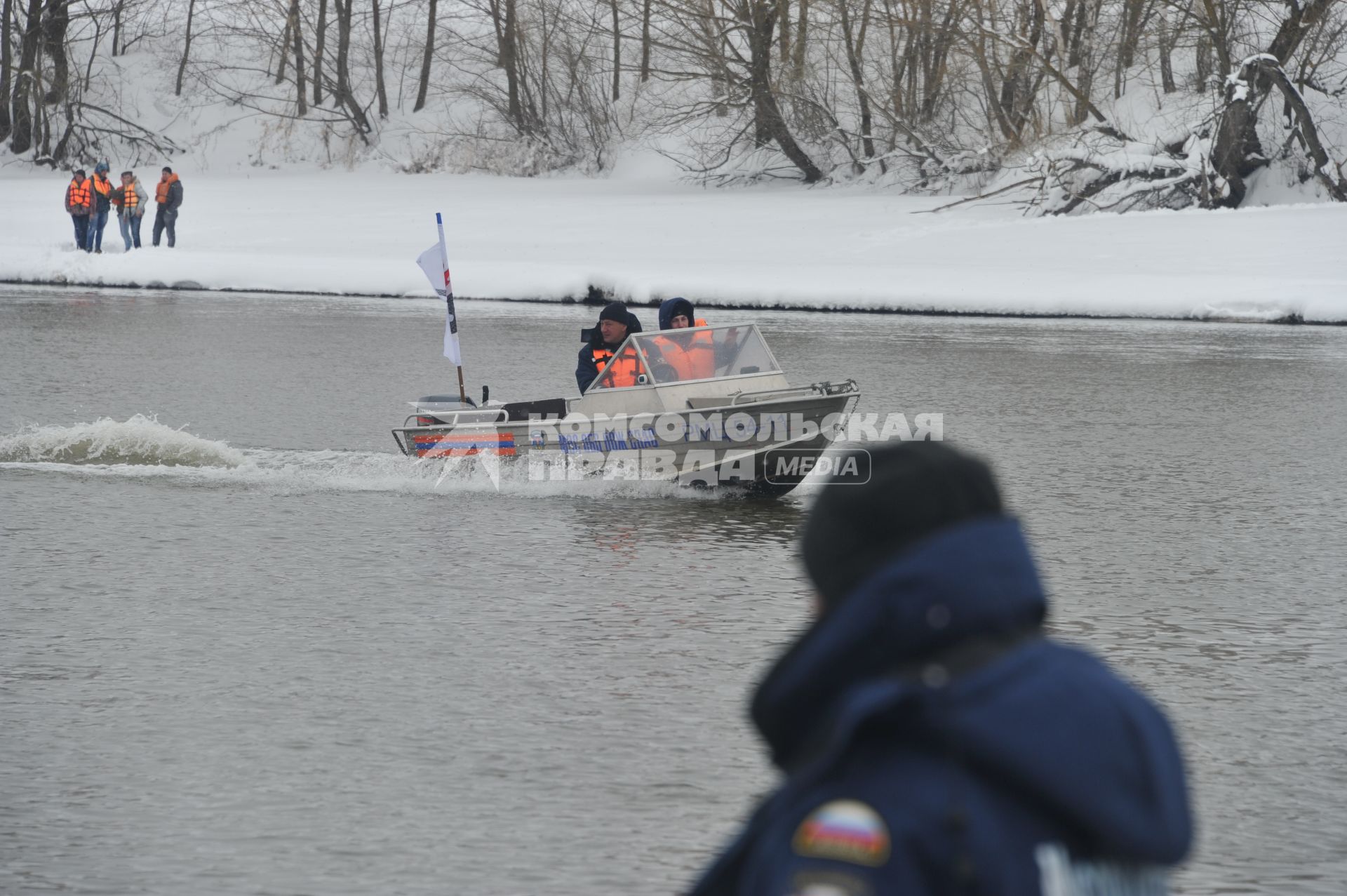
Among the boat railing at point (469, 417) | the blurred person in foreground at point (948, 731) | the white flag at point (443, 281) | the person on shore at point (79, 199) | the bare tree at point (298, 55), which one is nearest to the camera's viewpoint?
the blurred person in foreground at point (948, 731)

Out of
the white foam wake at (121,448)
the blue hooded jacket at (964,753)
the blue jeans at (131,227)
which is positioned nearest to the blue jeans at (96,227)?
the blue jeans at (131,227)

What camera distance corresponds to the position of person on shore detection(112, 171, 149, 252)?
33.4 metres

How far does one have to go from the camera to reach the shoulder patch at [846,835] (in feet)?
5.47

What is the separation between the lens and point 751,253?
33312mm

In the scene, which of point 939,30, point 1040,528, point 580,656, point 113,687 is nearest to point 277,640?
point 113,687

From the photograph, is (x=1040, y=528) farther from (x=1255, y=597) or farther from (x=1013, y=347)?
(x=1013, y=347)

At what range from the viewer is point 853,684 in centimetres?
178

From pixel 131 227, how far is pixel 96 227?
2.43 feet

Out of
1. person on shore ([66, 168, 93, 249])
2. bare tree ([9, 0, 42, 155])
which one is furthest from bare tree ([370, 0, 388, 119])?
person on shore ([66, 168, 93, 249])

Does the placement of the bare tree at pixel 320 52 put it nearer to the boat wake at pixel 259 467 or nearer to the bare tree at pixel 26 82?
the bare tree at pixel 26 82

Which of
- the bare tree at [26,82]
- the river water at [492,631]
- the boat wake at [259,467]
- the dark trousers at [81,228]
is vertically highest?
the bare tree at [26,82]

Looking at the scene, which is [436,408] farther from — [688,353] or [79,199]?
[79,199]

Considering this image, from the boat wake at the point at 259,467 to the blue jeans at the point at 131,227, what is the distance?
22.3 m

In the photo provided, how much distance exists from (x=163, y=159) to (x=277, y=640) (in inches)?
2054
